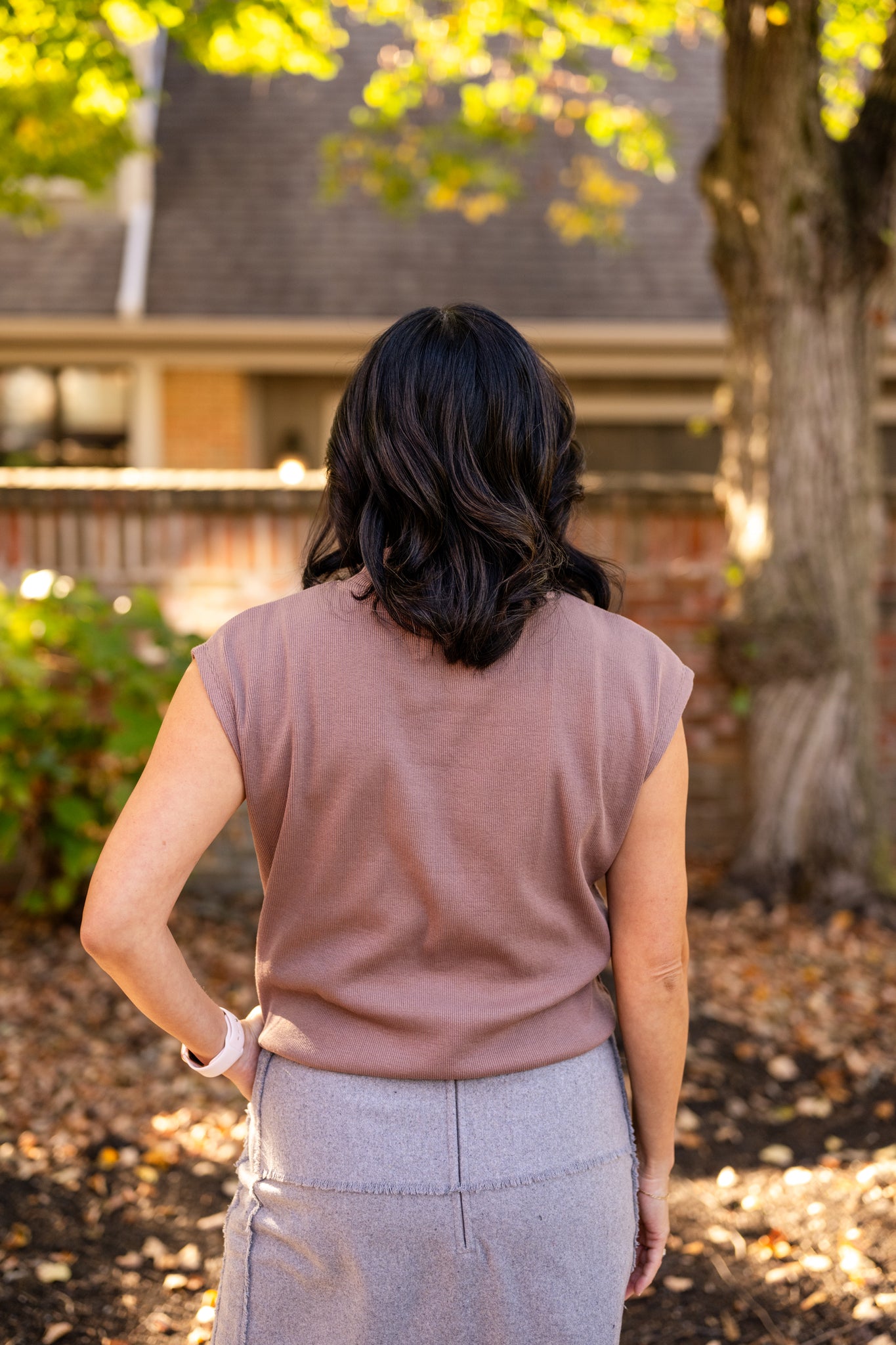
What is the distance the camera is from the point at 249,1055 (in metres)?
1.46

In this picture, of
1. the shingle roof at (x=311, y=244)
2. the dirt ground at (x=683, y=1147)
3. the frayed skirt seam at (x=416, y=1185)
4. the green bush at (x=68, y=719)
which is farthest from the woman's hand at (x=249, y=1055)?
the shingle roof at (x=311, y=244)

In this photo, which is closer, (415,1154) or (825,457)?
(415,1154)

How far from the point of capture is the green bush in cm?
417

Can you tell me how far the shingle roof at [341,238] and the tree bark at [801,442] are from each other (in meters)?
4.81

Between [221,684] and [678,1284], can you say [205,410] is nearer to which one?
[678,1284]

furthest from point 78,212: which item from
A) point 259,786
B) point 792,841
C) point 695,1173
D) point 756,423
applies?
point 259,786

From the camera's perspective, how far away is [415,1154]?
1301 mm

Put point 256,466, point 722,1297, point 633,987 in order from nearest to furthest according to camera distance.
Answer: point 633,987 → point 722,1297 → point 256,466

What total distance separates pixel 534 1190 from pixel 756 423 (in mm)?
3957

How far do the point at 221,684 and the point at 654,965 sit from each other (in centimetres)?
64

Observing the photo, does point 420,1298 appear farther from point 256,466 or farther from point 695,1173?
point 256,466

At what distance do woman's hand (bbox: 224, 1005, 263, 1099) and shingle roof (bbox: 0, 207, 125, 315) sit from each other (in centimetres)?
883

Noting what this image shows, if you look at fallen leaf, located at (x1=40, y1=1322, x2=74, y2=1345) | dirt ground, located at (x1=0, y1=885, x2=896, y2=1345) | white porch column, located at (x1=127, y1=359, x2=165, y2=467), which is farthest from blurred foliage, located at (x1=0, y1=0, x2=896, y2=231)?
fallen leaf, located at (x1=40, y1=1322, x2=74, y2=1345)

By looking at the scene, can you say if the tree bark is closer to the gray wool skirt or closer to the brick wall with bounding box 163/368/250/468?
the gray wool skirt
